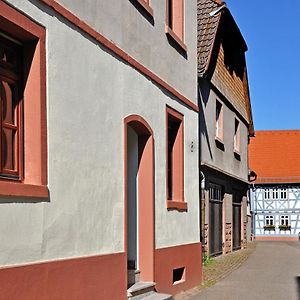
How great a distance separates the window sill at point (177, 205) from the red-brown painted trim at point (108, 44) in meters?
2.00

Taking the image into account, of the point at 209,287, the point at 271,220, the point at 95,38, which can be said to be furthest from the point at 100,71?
the point at 271,220

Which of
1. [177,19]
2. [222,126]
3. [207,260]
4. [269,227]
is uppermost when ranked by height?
[177,19]

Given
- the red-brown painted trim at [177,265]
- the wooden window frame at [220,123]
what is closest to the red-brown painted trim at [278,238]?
the wooden window frame at [220,123]

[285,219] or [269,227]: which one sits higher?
[285,219]

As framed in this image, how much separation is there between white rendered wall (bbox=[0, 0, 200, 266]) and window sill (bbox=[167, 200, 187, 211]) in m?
1.95

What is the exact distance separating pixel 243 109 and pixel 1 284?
20.8 m

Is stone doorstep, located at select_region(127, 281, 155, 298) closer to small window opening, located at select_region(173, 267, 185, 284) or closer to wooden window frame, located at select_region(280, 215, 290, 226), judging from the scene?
small window opening, located at select_region(173, 267, 185, 284)

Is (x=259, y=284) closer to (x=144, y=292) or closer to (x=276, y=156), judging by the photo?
(x=144, y=292)

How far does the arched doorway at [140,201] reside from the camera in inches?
398

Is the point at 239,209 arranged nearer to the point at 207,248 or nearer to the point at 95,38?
→ the point at 207,248

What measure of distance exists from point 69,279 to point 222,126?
1404cm

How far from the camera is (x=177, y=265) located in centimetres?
1154

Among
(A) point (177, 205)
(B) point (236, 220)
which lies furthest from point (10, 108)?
(B) point (236, 220)

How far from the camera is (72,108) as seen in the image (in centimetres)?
728
